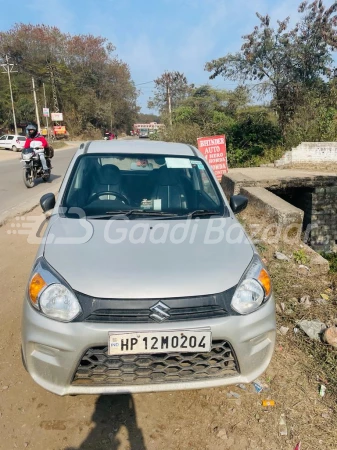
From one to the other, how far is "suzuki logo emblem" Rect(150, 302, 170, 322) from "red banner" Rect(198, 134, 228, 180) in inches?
239

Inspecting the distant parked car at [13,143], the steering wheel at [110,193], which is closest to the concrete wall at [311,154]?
the steering wheel at [110,193]

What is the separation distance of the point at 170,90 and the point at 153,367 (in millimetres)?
37797

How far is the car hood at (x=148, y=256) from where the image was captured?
6.40ft

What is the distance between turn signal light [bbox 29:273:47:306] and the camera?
2021mm

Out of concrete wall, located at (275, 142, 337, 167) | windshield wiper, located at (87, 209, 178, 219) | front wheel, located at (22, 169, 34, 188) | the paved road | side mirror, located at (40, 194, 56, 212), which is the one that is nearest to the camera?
windshield wiper, located at (87, 209, 178, 219)

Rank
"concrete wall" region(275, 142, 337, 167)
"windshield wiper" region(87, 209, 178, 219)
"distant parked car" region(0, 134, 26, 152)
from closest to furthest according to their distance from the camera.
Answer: "windshield wiper" region(87, 209, 178, 219)
"concrete wall" region(275, 142, 337, 167)
"distant parked car" region(0, 134, 26, 152)

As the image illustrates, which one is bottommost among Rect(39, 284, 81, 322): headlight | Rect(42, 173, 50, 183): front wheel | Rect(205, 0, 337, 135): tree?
Rect(42, 173, 50, 183): front wheel

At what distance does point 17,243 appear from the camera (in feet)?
17.1

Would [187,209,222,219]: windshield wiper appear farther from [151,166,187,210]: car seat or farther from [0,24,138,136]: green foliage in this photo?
[0,24,138,136]: green foliage

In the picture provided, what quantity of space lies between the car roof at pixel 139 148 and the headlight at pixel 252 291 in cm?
165

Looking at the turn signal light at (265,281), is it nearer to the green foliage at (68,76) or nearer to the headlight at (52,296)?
the headlight at (52,296)

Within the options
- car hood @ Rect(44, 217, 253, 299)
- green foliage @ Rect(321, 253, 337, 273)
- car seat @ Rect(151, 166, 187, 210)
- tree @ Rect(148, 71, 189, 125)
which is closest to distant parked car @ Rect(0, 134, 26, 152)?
tree @ Rect(148, 71, 189, 125)

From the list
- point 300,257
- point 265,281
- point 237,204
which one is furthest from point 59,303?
point 300,257

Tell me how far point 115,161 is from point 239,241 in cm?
143
